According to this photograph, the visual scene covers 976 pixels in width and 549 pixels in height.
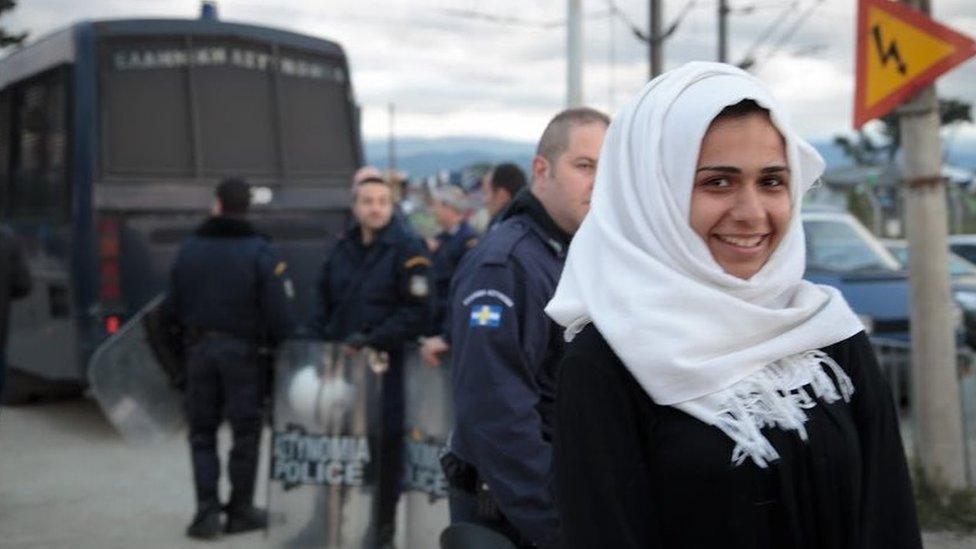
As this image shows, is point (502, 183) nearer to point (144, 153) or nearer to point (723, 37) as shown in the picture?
point (144, 153)

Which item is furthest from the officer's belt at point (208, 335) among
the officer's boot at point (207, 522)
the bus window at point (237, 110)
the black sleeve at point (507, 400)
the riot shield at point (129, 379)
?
the bus window at point (237, 110)

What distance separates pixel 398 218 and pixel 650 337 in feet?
14.5

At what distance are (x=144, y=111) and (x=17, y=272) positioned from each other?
3548 millimetres

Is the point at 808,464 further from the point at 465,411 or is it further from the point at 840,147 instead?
the point at 840,147

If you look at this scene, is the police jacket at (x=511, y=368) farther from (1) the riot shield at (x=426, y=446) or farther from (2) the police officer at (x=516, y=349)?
(1) the riot shield at (x=426, y=446)

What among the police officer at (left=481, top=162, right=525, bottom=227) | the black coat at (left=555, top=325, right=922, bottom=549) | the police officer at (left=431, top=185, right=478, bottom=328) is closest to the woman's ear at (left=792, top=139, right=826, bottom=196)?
the black coat at (left=555, top=325, right=922, bottom=549)

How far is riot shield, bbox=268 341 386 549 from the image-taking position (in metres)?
6.05

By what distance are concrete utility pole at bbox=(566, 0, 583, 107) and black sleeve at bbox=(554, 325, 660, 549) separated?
14.0m

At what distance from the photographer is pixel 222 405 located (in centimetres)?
→ 671

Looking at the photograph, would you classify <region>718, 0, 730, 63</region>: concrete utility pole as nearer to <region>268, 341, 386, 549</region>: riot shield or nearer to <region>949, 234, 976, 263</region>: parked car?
<region>949, 234, 976, 263</region>: parked car

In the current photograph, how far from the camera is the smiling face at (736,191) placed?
193 cm

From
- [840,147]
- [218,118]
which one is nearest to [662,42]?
[218,118]

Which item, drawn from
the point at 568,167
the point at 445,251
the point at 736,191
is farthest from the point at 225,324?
the point at 736,191

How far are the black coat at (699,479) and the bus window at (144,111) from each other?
8376 mm
